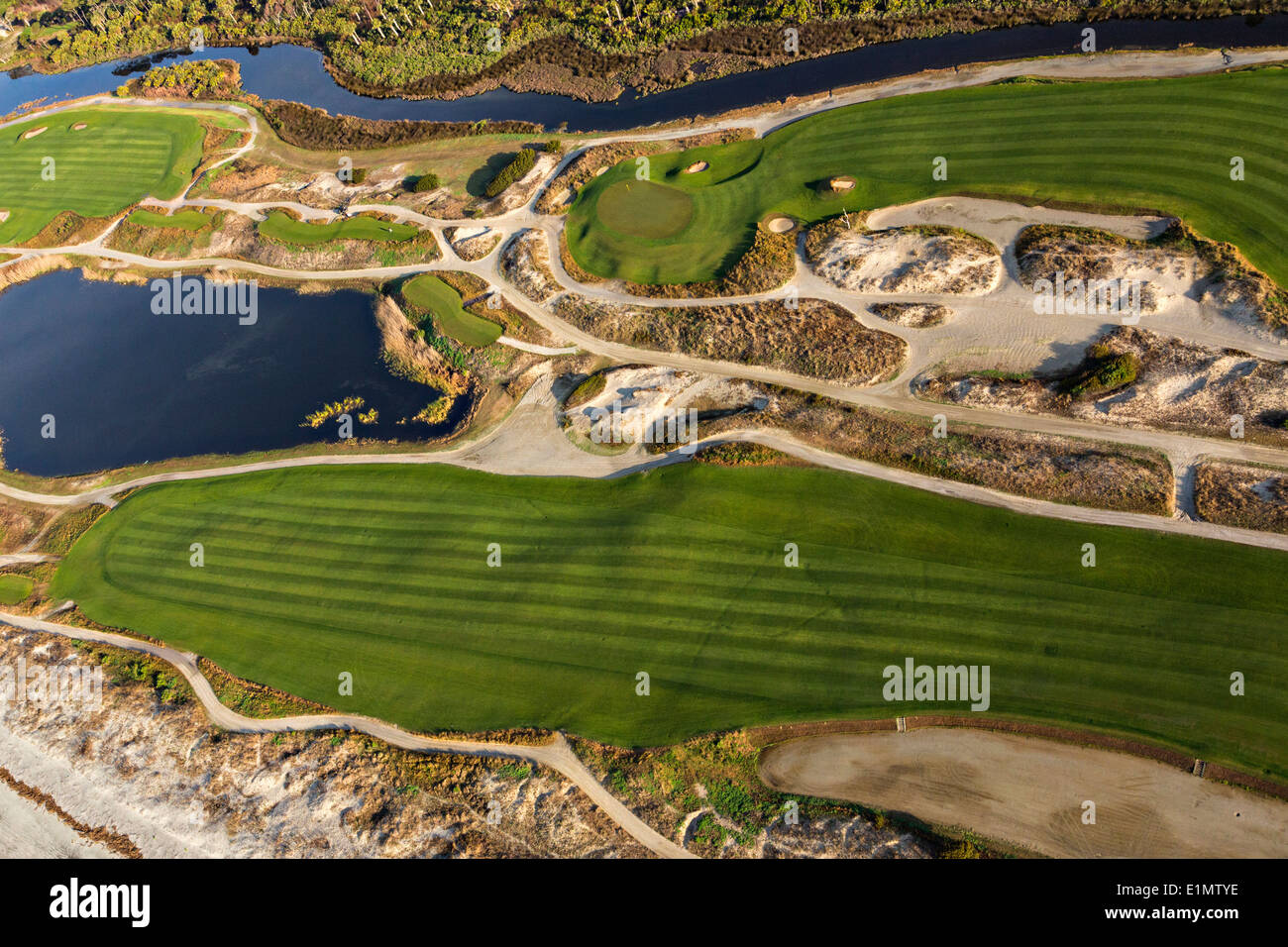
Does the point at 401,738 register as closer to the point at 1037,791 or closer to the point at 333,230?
the point at 1037,791

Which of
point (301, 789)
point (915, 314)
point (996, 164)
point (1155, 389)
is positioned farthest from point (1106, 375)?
point (301, 789)

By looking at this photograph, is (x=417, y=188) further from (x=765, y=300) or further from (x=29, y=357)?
(x=29, y=357)

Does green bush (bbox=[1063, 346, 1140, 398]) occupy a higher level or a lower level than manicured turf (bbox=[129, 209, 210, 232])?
lower

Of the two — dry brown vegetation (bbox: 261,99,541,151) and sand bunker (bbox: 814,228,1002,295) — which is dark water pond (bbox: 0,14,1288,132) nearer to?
dry brown vegetation (bbox: 261,99,541,151)

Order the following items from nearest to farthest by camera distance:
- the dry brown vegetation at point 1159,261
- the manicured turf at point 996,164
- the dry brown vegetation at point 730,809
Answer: the dry brown vegetation at point 730,809
the dry brown vegetation at point 1159,261
the manicured turf at point 996,164

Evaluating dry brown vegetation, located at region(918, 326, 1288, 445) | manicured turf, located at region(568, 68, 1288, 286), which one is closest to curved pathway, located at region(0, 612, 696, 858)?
dry brown vegetation, located at region(918, 326, 1288, 445)

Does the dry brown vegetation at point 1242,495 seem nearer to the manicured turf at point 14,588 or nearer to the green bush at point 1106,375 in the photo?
the green bush at point 1106,375

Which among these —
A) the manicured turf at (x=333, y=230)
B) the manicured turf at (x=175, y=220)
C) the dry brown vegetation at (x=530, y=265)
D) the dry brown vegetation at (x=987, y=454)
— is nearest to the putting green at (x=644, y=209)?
the dry brown vegetation at (x=530, y=265)
